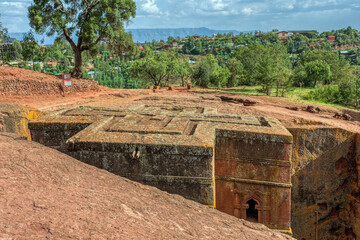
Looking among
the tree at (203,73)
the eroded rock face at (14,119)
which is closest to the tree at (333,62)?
the tree at (203,73)

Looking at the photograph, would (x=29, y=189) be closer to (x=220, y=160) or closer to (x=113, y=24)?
(x=220, y=160)

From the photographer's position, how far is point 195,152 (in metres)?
5.54

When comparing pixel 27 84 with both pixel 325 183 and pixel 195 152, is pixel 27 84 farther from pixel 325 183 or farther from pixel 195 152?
pixel 325 183

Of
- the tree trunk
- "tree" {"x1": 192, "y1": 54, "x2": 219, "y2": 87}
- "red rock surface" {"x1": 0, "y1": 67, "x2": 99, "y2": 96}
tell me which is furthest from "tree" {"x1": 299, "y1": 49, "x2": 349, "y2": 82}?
"red rock surface" {"x1": 0, "y1": 67, "x2": 99, "y2": 96}

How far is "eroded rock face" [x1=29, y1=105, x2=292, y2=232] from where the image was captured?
18.6ft

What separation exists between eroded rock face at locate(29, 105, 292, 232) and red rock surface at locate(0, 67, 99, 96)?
43.8ft

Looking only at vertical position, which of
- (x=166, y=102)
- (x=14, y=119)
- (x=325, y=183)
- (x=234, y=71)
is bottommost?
(x=325, y=183)

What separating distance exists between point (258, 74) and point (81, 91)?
14.8m

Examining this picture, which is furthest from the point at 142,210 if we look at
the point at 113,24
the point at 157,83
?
the point at 157,83

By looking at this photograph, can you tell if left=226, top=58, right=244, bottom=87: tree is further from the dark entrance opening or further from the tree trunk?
the dark entrance opening

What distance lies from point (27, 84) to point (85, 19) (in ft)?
24.0

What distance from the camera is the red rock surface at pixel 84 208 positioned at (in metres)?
2.82

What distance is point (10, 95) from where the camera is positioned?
18.7 metres

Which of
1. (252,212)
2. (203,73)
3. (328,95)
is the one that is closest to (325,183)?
(252,212)
